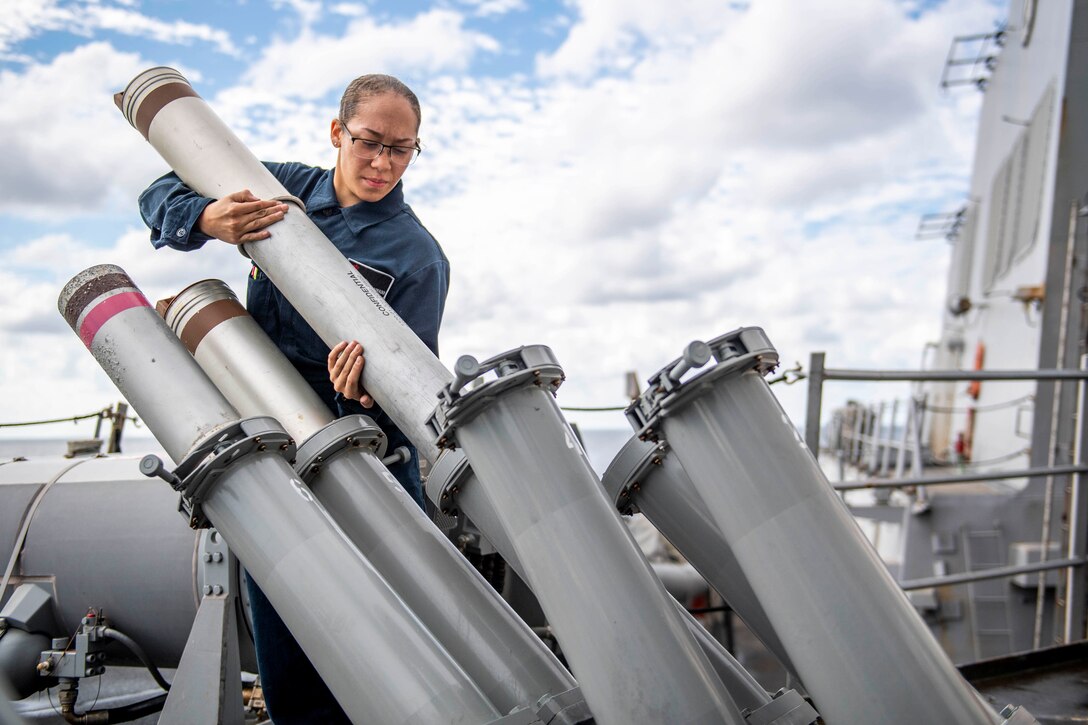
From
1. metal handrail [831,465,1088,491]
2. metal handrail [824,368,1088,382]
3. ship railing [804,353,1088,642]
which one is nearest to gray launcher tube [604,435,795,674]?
ship railing [804,353,1088,642]

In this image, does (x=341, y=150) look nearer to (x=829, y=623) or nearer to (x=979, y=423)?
(x=829, y=623)

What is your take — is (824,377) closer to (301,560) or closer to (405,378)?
(405,378)

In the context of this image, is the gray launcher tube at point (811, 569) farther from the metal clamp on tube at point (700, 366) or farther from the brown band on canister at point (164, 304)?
the brown band on canister at point (164, 304)

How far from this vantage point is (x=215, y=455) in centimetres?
158

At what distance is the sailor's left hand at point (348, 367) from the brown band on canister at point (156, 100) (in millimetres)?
791

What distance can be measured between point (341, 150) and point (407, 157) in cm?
17

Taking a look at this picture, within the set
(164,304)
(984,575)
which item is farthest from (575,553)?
(984,575)

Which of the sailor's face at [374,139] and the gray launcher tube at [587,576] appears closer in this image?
the gray launcher tube at [587,576]

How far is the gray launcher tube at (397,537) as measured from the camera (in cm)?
A: 151

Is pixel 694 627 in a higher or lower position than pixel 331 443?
lower

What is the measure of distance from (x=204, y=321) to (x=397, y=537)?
2.67 feet

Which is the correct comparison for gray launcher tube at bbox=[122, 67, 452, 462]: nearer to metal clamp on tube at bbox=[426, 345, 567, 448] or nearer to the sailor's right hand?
the sailor's right hand

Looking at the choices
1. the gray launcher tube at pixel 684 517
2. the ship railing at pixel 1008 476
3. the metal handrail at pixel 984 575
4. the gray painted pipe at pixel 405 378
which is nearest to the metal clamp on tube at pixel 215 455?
the gray painted pipe at pixel 405 378

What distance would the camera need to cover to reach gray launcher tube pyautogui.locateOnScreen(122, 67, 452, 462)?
181 cm
